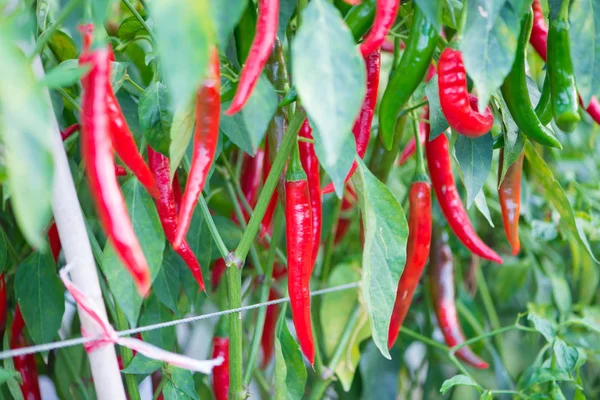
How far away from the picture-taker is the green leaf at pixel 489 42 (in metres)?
0.46

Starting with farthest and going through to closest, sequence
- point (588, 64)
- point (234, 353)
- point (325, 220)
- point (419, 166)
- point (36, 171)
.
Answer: point (325, 220)
point (419, 166)
point (234, 353)
point (588, 64)
point (36, 171)

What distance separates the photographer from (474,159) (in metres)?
0.67

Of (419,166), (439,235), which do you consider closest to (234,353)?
(419,166)

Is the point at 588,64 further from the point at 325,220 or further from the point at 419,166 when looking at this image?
the point at 325,220

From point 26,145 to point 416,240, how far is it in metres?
0.57

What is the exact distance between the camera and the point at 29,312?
714mm

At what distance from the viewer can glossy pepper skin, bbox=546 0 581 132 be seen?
59 cm

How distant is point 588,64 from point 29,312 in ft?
1.96

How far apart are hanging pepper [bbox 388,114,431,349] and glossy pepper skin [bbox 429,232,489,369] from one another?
0.69 feet

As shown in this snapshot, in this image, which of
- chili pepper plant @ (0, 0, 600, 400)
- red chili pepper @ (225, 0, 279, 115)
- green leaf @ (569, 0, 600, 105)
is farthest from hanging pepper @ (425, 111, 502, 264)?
red chili pepper @ (225, 0, 279, 115)

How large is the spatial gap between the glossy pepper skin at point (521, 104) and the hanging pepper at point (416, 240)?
174 mm

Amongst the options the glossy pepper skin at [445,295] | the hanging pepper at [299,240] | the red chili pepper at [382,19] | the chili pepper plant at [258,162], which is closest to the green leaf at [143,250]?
the chili pepper plant at [258,162]

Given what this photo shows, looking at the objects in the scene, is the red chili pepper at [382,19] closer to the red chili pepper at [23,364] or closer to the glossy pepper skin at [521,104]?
the glossy pepper skin at [521,104]

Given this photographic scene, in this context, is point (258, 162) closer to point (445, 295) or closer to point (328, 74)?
point (445, 295)
